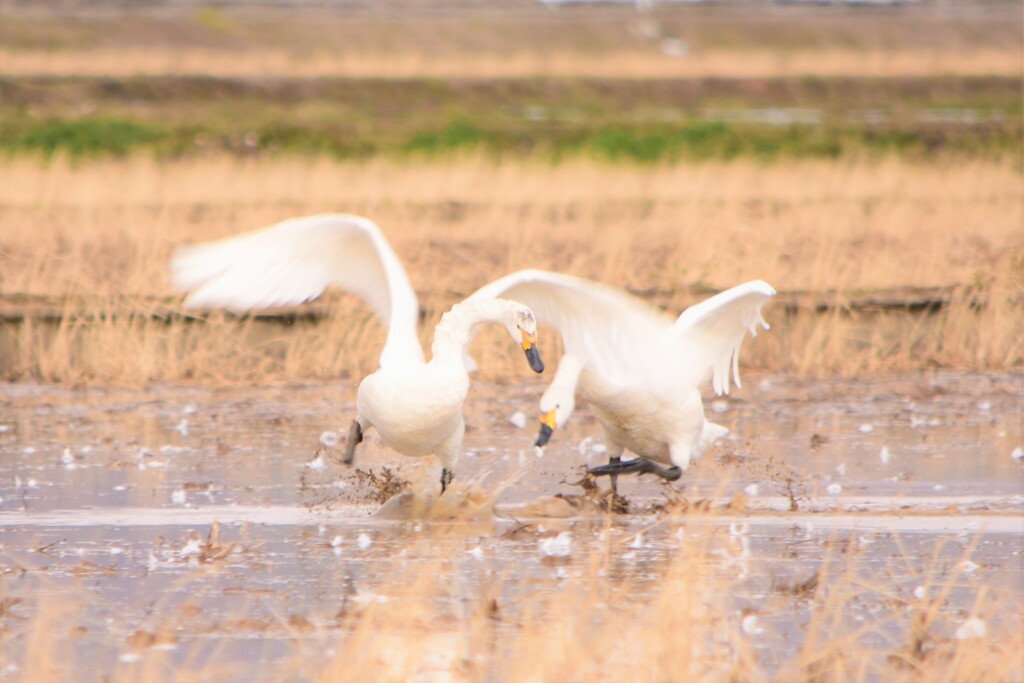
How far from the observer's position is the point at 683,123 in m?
28.6

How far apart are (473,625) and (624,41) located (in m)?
51.7

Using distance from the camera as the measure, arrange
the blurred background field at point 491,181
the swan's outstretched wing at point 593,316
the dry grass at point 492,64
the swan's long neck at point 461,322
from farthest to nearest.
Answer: the dry grass at point 492,64, the blurred background field at point 491,181, the swan's long neck at point 461,322, the swan's outstretched wing at point 593,316

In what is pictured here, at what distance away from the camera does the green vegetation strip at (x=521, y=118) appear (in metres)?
24.6

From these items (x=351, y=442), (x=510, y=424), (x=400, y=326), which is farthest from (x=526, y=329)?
(x=510, y=424)

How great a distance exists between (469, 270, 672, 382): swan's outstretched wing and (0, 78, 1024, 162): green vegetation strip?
613 inches

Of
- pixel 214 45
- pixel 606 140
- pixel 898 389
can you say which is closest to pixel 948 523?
pixel 898 389

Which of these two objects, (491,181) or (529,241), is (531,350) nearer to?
(529,241)

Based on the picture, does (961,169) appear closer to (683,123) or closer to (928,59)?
(683,123)

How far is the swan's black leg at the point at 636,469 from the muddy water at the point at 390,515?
18 centimetres

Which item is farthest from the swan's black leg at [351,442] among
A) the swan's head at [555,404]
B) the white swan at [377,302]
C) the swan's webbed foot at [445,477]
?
the swan's head at [555,404]

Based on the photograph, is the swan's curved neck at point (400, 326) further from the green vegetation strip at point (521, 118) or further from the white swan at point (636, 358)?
the green vegetation strip at point (521, 118)

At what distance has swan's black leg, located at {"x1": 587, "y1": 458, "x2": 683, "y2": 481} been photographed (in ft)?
27.2

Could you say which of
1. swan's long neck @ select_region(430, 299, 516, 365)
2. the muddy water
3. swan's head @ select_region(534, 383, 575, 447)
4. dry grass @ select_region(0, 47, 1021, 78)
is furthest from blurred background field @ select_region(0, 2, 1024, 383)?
swan's head @ select_region(534, 383, 575, 447)

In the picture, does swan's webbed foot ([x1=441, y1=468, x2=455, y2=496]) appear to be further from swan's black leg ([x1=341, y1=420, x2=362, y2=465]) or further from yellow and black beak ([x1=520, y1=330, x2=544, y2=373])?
yellow and black beak ([x1=520, y1=330, x2=544, y2=373])
